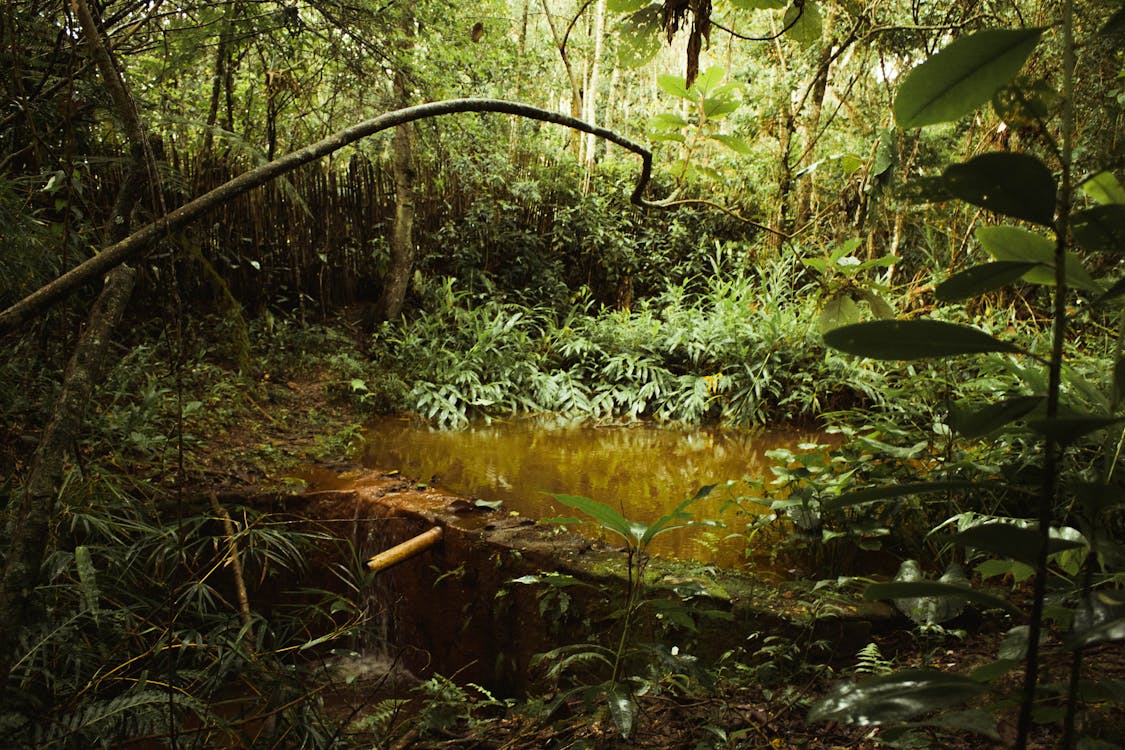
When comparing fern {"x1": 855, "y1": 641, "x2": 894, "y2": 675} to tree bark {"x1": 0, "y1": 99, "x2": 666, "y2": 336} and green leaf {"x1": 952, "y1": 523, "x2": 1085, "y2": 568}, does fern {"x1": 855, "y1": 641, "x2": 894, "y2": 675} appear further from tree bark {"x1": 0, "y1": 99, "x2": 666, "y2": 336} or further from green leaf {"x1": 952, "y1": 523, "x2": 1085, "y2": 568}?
tree bark {"x1": 0, "y1": 99, "x2": 666, "y2": 336}

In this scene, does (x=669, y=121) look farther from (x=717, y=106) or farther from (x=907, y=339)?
(x=907, y=339)

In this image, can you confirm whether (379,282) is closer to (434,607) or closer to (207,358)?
(207,358)

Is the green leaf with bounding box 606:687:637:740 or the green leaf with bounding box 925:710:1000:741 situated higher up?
the green leaf with bounding box 925:710:1000:741

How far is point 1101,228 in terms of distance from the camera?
0.47m

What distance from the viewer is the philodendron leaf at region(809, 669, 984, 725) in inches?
17.7

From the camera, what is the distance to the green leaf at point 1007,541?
0.47 meters

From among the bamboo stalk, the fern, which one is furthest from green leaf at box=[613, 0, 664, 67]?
the bamboo stalk

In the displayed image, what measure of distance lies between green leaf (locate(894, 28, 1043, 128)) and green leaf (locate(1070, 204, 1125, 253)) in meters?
0.13

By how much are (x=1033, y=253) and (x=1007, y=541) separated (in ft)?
0.84

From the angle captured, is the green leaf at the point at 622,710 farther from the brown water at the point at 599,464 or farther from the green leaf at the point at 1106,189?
the brown water at the point at 599,464

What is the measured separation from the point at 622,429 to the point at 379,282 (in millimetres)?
2992

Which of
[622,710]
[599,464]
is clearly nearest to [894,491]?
[622,710]

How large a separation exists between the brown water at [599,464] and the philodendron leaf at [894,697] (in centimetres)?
194

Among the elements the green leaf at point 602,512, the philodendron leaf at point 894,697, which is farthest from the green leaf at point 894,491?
the green leaf at point 602,512
